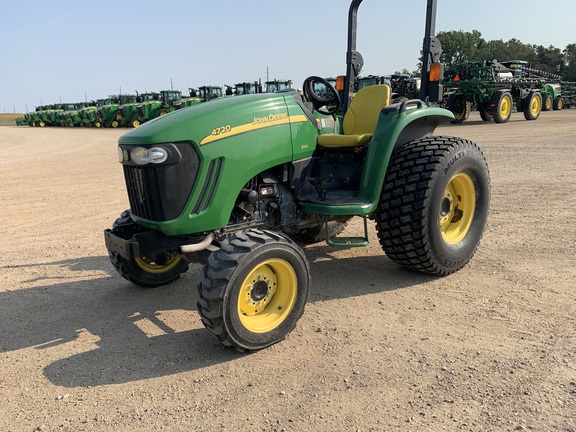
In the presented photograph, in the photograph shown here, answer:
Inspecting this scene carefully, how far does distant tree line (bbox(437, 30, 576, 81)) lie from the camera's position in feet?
178

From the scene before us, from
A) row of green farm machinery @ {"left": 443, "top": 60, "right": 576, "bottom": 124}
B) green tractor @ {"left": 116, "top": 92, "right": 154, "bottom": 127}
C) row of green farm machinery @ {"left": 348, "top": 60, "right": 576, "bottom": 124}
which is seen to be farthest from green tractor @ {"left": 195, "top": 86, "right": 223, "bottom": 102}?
row of green farm machinery @ {"left": 443, "top": 60, "right": 576, "bottom": 124}

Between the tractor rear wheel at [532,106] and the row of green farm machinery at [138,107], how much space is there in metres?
10.3

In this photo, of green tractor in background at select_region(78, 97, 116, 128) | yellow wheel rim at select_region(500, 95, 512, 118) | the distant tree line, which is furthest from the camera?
the distant tree line

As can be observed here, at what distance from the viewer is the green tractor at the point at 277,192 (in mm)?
3201

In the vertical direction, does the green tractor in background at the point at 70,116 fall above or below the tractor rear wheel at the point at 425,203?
below

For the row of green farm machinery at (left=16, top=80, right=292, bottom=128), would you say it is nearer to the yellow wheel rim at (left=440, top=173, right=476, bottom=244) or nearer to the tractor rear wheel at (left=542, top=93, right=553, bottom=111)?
the tractor rear wheel at (left=542, top=93, right=553, bottom=111)

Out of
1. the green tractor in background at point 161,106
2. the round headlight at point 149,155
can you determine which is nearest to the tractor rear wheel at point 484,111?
the green tractor in background at point 161,106

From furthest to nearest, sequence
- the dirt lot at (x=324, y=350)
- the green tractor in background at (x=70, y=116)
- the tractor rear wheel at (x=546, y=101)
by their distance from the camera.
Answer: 1. the green tractor in background at (x=70, y=116)
2. the tractor rear wheel at (x=546, y=101)
3. the dirt lot at (x=324, y=350)

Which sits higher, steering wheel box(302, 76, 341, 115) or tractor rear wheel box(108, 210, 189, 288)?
steering wheel box(302, 76, 341, 115)

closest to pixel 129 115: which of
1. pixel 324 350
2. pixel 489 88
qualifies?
pixel 489 88

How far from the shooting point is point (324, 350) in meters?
3.17

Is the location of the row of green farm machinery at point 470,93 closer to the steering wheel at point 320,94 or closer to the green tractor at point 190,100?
the green tractor at point 190,100

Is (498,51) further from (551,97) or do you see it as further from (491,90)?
(491,90)

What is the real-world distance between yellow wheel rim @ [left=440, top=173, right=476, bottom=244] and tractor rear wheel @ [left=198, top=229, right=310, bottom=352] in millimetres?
1724
